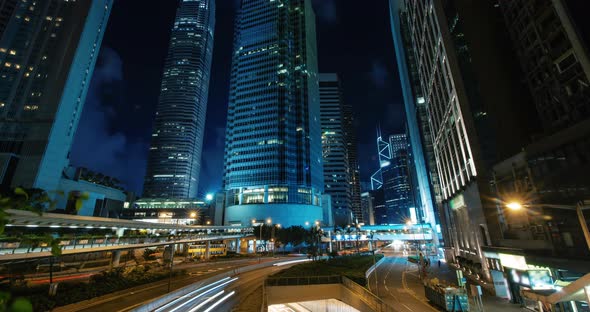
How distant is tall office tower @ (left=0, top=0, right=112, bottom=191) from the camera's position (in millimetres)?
88625

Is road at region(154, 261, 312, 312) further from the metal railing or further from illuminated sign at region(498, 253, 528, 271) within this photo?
illuminated sign at region(498, 253, 528, 271)

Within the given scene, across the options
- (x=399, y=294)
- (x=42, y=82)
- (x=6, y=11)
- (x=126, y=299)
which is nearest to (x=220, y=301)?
(x=126, y=299)

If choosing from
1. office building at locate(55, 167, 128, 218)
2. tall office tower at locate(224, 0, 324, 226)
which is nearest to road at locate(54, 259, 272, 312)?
office building at locate(55, 167, 128, 218)

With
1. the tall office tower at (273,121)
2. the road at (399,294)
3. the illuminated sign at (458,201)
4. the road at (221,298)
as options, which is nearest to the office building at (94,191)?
the tall office tower at (273,121)

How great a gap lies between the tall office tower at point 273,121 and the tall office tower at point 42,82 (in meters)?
65.5

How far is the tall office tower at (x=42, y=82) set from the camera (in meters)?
88.6

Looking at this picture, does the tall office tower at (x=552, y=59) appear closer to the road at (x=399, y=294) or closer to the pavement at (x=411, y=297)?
the pavement at (x=411, y=297)

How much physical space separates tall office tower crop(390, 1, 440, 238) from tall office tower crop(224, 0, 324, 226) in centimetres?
5372

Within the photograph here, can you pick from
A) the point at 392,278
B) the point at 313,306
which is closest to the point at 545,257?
the point at 392,278

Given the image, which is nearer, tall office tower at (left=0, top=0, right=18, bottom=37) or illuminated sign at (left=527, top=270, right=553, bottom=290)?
illuminated sign at (left=527, top=270, right=553, bottom=290)

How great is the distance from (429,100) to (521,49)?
30.4 metres

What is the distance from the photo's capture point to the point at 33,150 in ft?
291

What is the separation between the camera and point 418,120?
96.7 meters

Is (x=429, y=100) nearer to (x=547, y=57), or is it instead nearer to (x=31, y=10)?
(x=547, y=57)
